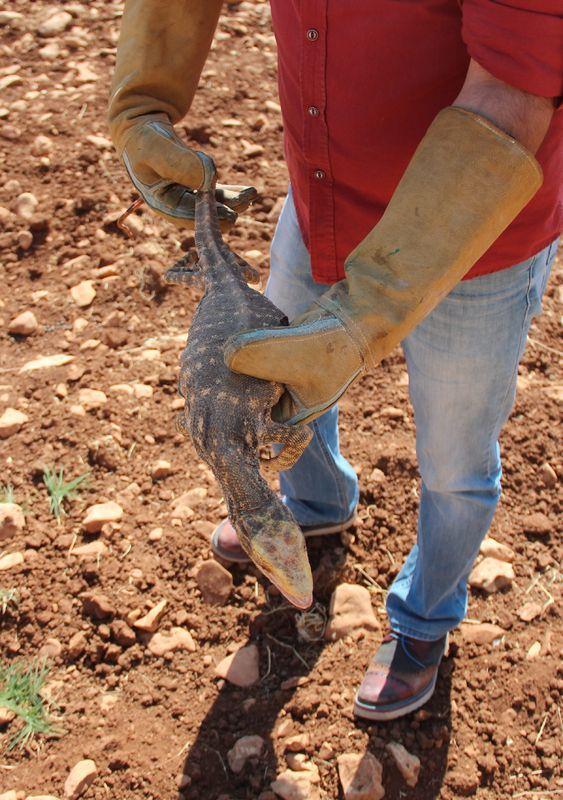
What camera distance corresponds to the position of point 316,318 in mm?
1811

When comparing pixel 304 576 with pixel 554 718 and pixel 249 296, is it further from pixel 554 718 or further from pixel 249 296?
pixel 554 718

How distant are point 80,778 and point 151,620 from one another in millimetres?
583

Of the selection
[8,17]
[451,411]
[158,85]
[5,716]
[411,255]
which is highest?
[411,255]

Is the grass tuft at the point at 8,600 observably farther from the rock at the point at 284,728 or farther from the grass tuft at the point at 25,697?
the rock at the point at 284,728

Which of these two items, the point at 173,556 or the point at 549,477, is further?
the point at 549,477

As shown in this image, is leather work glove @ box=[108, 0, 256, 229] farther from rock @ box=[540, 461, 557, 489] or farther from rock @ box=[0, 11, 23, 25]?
rock @ box=[0, 11, 23, 25]

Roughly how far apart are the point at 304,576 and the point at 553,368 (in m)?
2.58

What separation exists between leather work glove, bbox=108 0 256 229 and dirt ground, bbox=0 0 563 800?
123 centimetres

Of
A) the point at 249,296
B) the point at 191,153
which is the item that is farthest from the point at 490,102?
the point at 191,153

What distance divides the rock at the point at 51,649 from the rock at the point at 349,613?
3.17ft

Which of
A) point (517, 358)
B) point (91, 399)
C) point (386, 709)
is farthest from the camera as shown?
point (91, 399)

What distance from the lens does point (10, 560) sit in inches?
120

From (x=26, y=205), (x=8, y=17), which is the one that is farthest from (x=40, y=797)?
(x=8, y=17)

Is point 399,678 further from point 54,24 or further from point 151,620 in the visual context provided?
point 54,24
